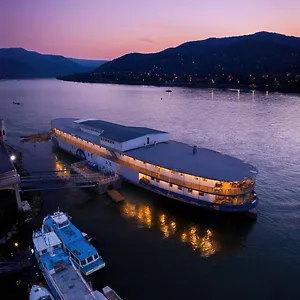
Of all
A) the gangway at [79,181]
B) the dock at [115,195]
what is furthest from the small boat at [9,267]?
the dock at [115,195]

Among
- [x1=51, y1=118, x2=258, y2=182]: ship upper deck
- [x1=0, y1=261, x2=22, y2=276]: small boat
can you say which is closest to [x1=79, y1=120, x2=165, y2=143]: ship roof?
[x1=51, y1=118, x2=258, y2=182]: ship upper deck

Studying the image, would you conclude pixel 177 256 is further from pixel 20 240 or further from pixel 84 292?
pixel 20 240

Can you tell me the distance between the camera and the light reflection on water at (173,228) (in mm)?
35250

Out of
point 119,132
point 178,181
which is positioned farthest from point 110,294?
point 119,132

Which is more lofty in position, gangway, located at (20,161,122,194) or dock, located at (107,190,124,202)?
gangway, located at (20,161,122,194)

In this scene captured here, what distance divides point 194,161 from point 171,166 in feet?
14.0

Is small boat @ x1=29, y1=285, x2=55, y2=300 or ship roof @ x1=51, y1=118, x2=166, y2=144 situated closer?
small boat @ x1=29, y1=285, x2=55, y2=300

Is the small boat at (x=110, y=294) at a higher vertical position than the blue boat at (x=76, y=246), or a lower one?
lower

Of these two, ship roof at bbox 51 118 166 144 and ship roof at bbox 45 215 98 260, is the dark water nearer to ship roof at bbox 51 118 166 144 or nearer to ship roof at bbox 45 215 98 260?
ship roof at bbox 45 215 98 260

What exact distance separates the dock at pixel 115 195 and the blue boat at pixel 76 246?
1199 cm

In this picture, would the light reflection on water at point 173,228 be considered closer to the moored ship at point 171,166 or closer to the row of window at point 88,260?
the moored ship at point 171,166

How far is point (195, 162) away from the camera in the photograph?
44406mm

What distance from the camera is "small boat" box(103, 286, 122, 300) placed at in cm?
2557

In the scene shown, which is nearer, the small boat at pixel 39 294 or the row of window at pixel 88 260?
the small boat at pixel 39 294
